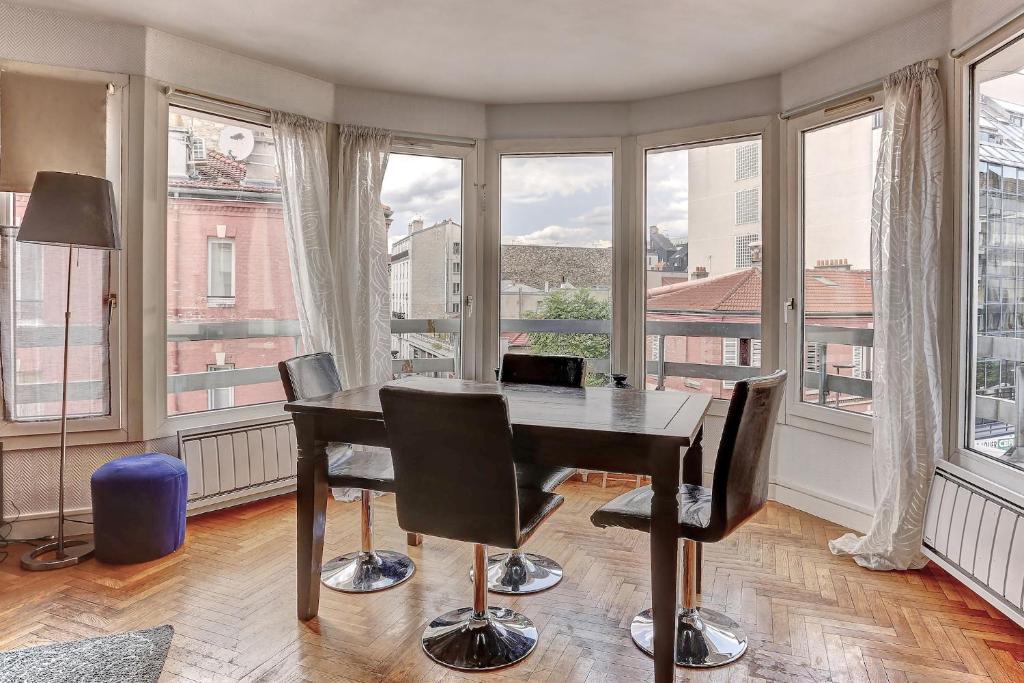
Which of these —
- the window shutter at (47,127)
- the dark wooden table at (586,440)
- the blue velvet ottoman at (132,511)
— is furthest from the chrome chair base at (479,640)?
the window shutter at (47,127)

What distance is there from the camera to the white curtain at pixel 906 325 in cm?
286

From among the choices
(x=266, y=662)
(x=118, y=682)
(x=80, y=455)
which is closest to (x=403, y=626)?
(x=266, y=662)

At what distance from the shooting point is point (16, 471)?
3.11 meters

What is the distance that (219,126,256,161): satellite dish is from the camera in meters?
3.73

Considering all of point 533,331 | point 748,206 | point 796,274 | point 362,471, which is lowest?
point 362,471

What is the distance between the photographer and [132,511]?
9.48 ft

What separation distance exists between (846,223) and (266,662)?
344 cm

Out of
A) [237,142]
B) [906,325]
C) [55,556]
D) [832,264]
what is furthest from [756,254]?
[55,556]

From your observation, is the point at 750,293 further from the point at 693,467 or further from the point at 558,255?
the point at 693,467

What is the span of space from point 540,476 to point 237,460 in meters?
1.97

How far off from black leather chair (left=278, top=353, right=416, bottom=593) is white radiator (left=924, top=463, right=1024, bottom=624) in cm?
231

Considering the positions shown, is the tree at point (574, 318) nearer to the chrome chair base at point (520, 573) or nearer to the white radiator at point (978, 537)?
the chrome chair base at point (520, 573)

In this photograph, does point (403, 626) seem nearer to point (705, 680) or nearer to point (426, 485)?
point (426, 485)

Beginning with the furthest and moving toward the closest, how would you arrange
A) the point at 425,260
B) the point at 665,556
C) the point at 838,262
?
the point at 425,260 → the point at 838,262 → the point at 665,556
